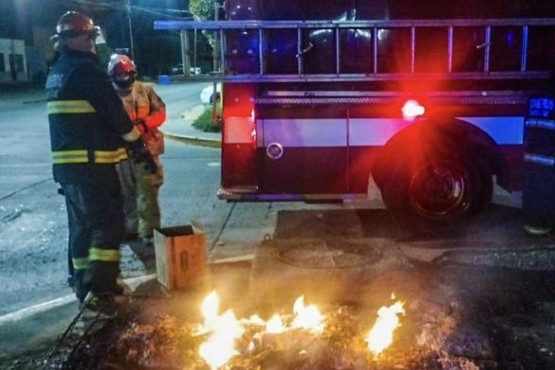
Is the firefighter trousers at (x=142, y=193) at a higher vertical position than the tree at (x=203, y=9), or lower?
lower

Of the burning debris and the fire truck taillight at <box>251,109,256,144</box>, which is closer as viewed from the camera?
the burning debris

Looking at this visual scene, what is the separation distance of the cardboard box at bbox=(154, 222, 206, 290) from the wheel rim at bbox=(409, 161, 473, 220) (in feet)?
7.05

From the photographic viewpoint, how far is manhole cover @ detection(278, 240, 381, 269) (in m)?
5.53

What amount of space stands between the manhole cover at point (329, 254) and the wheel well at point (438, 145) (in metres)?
0.84

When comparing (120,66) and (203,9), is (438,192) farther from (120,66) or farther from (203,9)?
(203,9)

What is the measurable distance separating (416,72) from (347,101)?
0.67 meters

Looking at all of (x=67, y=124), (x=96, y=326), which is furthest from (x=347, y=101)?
(x=96, y=326)

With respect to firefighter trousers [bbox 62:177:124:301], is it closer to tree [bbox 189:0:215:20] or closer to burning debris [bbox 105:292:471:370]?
burning debris [bbox 105:292:471:370]

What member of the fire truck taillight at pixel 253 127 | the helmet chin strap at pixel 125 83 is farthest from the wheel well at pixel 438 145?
the helmet chin strap at pixel 125 83

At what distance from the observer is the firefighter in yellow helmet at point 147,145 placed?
6.33 meters

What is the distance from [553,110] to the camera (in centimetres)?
580

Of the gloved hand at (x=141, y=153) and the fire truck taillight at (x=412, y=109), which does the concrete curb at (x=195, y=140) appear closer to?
the fire truck taillight at (x=412, y=109)

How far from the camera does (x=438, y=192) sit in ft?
21.4

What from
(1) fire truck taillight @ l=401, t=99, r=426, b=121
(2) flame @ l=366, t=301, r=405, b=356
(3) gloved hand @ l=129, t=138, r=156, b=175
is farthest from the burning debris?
(1) fire truck taillight @ l=401, t=99, r=426, b=121
